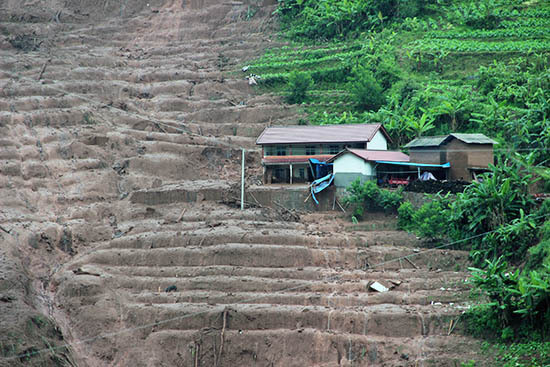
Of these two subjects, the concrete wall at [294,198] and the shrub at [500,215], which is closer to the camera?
the shrub at [500,215]

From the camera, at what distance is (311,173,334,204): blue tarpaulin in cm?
4297

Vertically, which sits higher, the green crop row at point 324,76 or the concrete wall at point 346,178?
the green crop row at point 324,76

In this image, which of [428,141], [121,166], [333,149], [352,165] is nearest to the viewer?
[352,165]

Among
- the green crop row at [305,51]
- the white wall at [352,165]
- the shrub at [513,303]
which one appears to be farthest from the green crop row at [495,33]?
the shrub at [513,303]

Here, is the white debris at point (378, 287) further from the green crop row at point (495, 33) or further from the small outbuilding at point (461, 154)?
the green crop row at point (495, 33)

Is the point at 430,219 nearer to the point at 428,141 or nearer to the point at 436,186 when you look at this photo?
the point at 436,186

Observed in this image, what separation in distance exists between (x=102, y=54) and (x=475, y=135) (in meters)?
32.4

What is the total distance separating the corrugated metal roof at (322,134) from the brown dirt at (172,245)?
2.92m

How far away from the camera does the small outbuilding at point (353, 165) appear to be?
141ft

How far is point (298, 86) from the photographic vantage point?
182ft

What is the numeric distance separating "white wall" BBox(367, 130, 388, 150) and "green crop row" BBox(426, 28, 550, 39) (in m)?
16.1

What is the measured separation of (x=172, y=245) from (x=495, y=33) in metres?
30.7

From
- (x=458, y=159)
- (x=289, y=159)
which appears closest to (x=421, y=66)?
(x=458, y=159)

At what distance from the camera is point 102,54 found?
2480 inches
